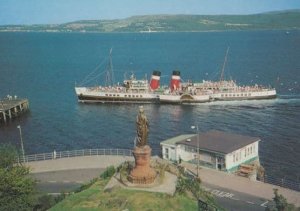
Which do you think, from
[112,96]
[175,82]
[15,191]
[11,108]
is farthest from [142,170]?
[175,82]

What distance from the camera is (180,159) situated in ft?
169

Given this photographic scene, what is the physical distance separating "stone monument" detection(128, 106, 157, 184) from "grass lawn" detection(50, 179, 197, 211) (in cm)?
148

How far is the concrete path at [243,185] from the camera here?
1661 inches

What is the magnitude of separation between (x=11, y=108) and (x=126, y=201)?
220 feet

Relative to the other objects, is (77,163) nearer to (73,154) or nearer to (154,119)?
(73,154)

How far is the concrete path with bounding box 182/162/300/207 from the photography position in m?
42.2

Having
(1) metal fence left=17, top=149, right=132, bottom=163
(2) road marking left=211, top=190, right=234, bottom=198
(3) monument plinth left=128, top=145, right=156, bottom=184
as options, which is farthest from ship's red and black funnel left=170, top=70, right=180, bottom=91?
(3) monument plinth left=128, top=145, right=156, bottom=184

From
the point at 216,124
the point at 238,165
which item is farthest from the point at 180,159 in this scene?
the point at 216,124

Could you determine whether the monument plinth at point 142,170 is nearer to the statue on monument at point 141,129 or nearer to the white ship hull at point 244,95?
the statue on monument at point 141,129

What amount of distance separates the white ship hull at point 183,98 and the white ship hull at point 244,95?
2857 mm

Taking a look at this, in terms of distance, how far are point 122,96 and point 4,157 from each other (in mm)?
69309

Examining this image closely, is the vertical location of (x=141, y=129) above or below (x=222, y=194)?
above

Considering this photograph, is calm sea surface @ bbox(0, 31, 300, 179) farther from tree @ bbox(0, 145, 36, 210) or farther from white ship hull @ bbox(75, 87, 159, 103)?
tree @ bbox(0, 145, 36, 210)

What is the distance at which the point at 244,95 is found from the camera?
106500mm
